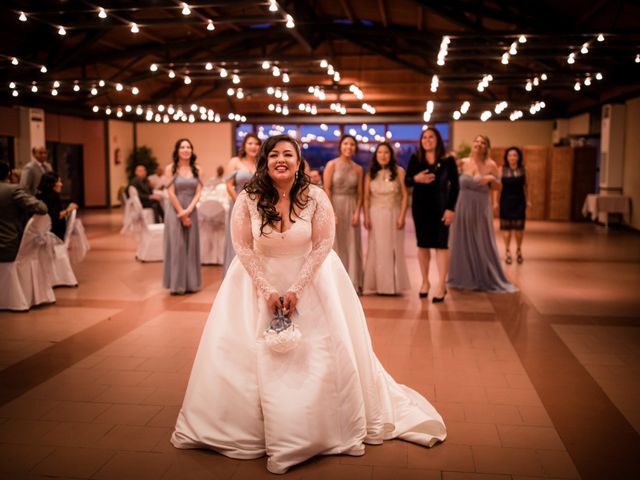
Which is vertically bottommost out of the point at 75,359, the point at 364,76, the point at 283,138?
the point at 75,359

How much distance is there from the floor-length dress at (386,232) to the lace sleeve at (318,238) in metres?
3.93

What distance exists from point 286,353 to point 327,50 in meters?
16.7

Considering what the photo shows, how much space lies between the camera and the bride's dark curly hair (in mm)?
3309

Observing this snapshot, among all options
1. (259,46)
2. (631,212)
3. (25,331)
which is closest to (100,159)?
(259,46)

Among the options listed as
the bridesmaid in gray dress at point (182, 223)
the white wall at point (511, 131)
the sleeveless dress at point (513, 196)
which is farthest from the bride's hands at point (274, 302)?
the white wall at point (511, 131)

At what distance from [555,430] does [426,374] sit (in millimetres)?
1113

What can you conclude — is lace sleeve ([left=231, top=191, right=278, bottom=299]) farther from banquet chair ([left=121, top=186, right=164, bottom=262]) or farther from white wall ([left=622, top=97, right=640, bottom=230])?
white wall ([left=622, top=97, right=640, bottom=230])

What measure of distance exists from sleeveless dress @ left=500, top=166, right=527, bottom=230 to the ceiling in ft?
6.17

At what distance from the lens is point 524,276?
8.67m

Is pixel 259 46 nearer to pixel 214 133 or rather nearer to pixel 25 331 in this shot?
pixel 214 133

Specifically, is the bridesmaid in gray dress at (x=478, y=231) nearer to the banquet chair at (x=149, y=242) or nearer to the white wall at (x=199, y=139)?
the banquet chair at (x=149, y=242)

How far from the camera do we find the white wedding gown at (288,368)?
313 centimetres

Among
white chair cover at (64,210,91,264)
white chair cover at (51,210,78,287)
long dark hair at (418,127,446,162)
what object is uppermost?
long dark hair at (418,127,446,162)

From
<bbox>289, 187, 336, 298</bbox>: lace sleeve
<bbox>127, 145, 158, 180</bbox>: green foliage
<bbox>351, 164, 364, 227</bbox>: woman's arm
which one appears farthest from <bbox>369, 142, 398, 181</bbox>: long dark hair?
<bbox>127, 145, 158, 180</bbox>: green foliage
